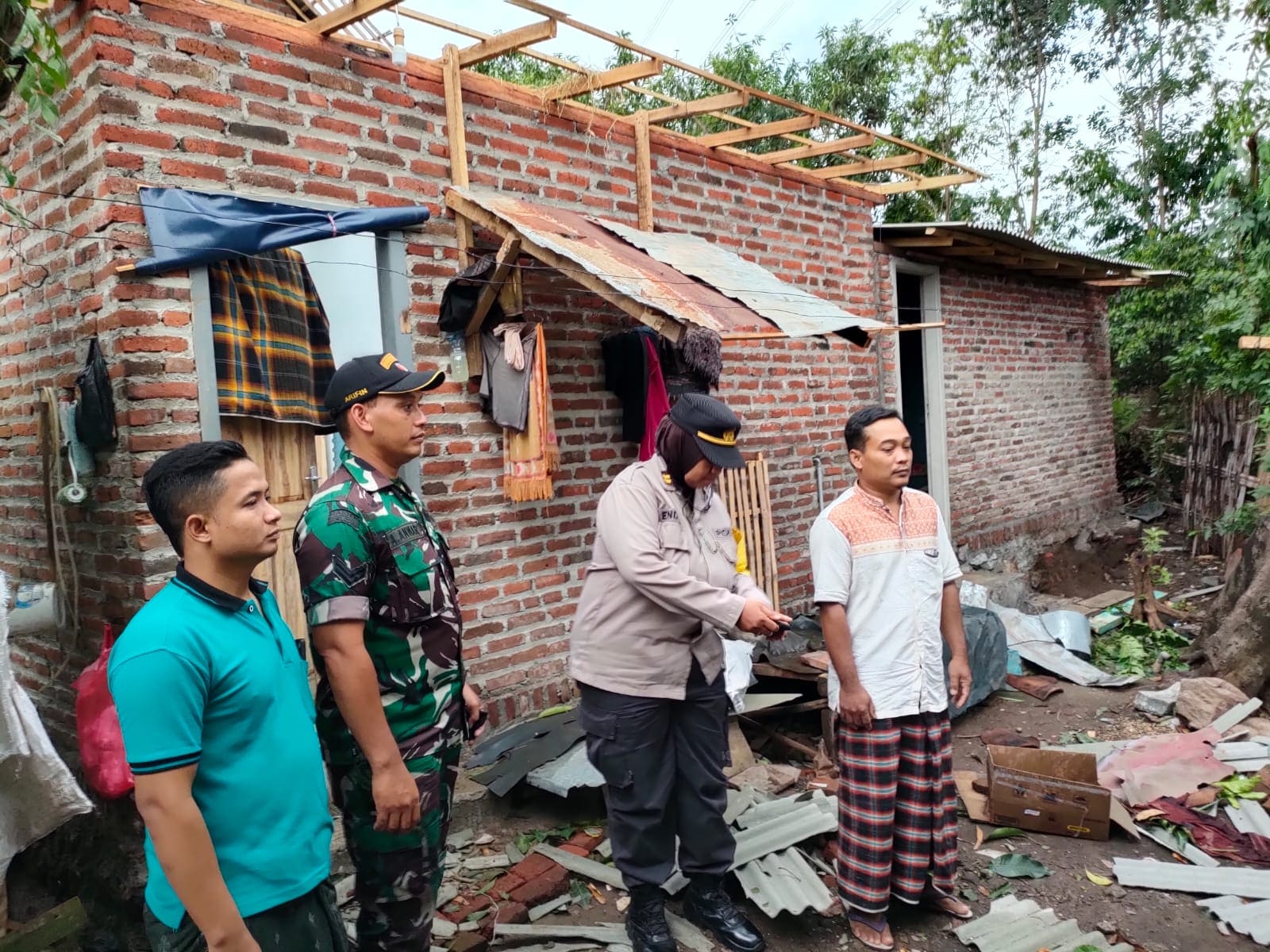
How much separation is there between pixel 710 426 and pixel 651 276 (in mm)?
1644

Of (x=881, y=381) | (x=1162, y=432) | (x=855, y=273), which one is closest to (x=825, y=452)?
(x=881, y=381)

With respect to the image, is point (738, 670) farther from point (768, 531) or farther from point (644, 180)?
point (644, 180)

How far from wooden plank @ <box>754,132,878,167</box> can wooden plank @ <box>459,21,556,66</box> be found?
7.19 feet

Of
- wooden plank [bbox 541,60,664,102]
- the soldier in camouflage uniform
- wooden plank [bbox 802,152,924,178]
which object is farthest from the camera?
wooden plank [bbox 802,152,924,178]

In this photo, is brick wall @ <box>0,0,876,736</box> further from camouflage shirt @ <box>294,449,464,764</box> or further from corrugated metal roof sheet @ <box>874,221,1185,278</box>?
corrugated metal roof sheet @ <box>874,221,1185,278</box>

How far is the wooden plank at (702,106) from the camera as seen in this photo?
4934 millimetres

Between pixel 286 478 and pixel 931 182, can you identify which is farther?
pixel 931 182

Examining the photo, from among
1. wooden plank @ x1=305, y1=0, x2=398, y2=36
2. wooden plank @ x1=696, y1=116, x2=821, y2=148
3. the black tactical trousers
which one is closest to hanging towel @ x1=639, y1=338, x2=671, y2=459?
wooden plank @ x1=696, y1=116, x2=821, y2=148

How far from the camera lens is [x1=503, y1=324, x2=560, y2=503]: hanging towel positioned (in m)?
4.47

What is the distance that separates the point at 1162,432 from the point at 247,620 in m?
12.4

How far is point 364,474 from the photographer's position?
2.23 m

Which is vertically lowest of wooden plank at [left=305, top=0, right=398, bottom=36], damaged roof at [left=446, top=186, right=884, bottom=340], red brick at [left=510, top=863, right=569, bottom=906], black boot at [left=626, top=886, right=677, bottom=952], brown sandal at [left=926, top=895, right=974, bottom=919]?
brown sandal at [left=926, top=895, right=974, bottom=919]

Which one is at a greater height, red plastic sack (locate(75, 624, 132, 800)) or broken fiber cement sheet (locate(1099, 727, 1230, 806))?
red plastic sack (locate(75, 624, 132, 800))

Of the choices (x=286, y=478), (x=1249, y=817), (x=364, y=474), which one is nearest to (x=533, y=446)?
(x=286, y=478)
